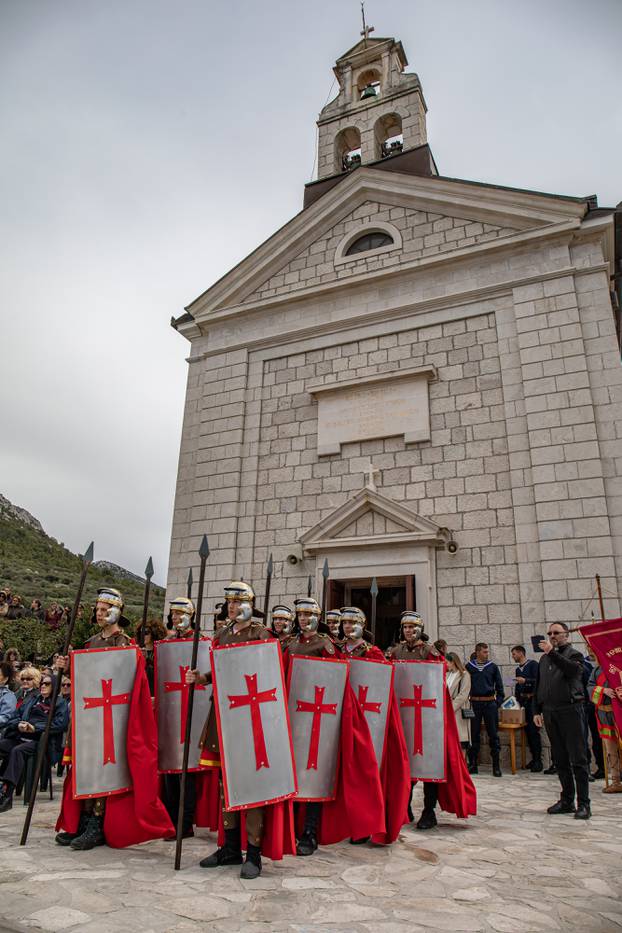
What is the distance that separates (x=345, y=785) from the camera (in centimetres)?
463

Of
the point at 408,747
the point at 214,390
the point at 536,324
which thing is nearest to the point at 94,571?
the point at 214,390

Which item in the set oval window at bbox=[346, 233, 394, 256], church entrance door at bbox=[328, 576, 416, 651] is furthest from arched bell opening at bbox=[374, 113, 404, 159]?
church entrance door at bbox=[328, 576, 416, 651]

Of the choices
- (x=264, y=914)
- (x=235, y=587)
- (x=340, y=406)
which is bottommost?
(x=264, y=914)

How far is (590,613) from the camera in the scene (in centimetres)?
907

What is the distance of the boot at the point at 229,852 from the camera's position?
3.99m

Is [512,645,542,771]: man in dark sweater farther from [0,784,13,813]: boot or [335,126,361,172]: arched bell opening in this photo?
[335,126,361,172]: arched bell opening

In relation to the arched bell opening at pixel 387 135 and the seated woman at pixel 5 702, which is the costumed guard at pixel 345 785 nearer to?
the seated woman at pixel 5 702

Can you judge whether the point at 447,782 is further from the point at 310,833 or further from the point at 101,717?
the point at 101,717

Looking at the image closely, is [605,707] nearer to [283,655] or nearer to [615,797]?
[615,797]

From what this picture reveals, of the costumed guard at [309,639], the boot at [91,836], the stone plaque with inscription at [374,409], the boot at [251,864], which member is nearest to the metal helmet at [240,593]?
the costumed guard at [309,639]

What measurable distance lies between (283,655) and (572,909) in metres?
2.36

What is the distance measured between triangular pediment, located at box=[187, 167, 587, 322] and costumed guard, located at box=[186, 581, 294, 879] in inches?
370

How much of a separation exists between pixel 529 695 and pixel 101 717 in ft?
20.4

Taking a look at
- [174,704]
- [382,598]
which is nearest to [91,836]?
[174,704]
